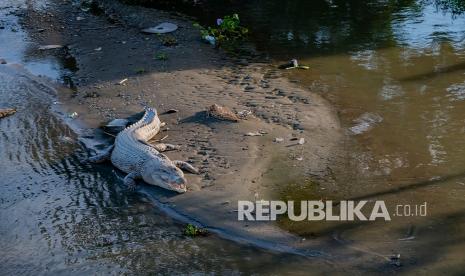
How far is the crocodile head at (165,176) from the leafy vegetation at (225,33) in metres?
6.11

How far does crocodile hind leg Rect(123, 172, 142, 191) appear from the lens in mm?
7410

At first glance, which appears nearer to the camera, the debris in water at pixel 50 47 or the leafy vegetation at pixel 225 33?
the leafy vegetation at pixel 225 33

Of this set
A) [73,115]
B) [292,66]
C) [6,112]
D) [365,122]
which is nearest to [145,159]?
[73,115]

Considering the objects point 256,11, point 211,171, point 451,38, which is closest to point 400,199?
point 211,171

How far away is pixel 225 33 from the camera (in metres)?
13.3

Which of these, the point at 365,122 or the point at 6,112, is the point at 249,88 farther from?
the point at 6,112

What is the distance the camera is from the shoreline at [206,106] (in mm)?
6984

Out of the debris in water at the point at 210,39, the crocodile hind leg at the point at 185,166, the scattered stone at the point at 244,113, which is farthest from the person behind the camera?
the debris in water at the point at 210,39

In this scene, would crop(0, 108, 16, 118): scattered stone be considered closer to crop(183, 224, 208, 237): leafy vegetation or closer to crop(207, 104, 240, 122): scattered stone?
crop(207, 104, 240, 122): scattered stone

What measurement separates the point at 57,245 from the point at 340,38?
8.37m

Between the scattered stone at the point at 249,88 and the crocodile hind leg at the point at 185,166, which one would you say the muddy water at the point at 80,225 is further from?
the scattered stone at the point at 249,88

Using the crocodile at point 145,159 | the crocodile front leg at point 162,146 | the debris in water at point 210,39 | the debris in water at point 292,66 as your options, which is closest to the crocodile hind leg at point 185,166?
the crocodile at point 145,159

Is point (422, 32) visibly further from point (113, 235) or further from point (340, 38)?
point (113, 235)

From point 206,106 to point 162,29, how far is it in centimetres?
524
